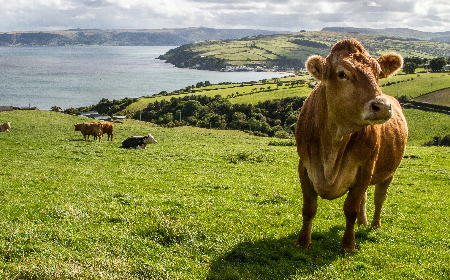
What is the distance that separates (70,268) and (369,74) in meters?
5.78

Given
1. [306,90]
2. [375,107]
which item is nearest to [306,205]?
[375,107]

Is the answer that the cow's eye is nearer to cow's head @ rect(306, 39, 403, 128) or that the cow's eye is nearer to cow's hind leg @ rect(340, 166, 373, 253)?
cow's head @ rect(306, 39, 403, 128)

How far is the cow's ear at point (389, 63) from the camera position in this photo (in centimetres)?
578

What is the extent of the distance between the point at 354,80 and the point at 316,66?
71 centimetres

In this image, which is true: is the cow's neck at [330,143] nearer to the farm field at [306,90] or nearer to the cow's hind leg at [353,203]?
the cow's hind leg at [353,203]

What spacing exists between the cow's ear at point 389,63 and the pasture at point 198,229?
12.0ft

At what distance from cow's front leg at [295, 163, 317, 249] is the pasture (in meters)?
0.21

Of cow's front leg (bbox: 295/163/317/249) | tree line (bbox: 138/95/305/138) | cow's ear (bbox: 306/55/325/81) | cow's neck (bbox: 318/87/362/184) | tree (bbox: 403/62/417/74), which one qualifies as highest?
tree (bbox: 403/62/417/74)

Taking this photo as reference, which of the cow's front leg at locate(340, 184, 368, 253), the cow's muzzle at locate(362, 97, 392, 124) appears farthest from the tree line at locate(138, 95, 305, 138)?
the cow's muzzle at locate(362, 97, 392, 124)

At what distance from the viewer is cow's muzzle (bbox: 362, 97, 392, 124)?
454 cm

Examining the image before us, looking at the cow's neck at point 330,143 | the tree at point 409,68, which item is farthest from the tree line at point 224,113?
the cow's neck at point 330,143

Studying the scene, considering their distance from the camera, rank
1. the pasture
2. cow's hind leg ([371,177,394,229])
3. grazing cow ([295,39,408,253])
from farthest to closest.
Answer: cow's hind leg ([371,177,394,229])
the pasture
grazing cow ([295,39,408,253])

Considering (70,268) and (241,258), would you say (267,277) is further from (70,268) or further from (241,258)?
(70,268)

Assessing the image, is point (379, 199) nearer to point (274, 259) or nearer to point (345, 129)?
point (274, 259)
